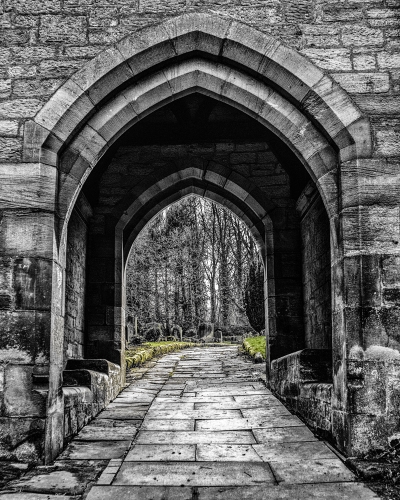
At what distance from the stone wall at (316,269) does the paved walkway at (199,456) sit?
89 cm

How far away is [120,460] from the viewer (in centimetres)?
332

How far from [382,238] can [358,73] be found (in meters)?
1.20

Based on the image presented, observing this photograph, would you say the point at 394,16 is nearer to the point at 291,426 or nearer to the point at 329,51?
the point at 329,51

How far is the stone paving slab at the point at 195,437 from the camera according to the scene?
12.5 ft

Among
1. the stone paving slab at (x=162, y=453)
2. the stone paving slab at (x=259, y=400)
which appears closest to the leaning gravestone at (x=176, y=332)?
the stone paving slab at (x=259, y=400)

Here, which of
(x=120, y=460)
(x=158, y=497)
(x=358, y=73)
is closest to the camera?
(x=158, y=497)

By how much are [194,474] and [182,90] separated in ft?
9.05

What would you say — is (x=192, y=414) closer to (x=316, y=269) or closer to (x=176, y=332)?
(x=316, y=269)

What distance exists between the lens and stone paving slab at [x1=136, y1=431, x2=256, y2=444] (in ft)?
12.5

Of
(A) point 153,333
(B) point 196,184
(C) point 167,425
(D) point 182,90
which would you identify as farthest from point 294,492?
(A) point 153,333

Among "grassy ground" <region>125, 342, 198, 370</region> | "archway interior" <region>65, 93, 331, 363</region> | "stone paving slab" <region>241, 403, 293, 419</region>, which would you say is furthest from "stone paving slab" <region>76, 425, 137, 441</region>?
"grassy ground" <region>125, 342, 198, 370</region>

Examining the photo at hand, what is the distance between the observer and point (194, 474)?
2994mm

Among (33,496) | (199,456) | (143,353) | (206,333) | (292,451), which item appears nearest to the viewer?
(33,496)

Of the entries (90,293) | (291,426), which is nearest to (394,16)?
(291,426)
